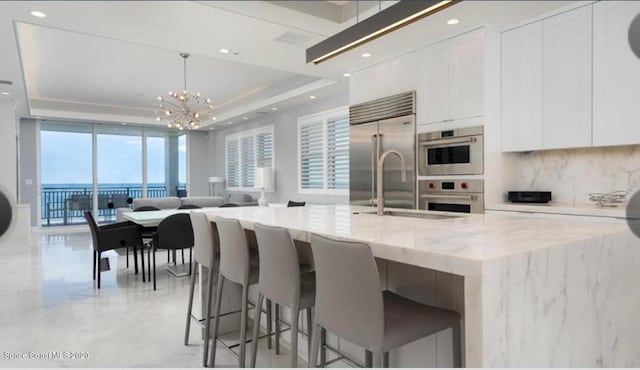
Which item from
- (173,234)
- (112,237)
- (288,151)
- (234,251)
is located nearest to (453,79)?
(234,251)

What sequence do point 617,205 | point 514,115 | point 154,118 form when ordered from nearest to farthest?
1. point 617,205
2. point 514,115
3. point 154,118

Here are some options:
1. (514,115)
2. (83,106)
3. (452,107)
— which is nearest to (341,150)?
(452,107)

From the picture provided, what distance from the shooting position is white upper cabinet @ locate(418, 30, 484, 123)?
3.49 m

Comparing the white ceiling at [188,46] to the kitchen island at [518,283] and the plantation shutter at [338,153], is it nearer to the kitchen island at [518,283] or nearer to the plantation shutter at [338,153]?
Answer: the plantation shutter at [338,153]

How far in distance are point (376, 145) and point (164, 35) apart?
248cm

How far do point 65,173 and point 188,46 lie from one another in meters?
7.46

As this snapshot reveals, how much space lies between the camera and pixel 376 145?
452 centimetres

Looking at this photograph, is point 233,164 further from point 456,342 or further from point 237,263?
point 456,342

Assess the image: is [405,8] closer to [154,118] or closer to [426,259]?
[426,259]

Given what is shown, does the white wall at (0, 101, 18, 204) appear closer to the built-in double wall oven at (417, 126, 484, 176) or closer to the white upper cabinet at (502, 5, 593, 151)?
the built-in double wall oven at (417, 126, 484, 176)

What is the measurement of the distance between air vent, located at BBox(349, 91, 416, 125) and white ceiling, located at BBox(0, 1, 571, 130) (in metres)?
0.46

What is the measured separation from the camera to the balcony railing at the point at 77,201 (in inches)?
364

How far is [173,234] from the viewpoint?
443 centimetres

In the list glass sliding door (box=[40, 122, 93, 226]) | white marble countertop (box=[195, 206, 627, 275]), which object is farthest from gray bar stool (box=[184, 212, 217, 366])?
glass sliding door (box=[40, 122, 93, 226])
